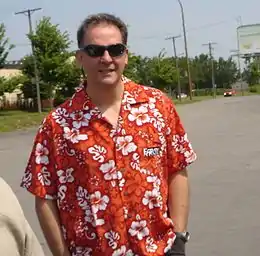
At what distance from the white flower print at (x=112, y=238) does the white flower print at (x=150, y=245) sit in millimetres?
135

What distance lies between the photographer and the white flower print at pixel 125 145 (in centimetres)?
298

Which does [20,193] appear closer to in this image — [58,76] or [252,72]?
[58,76]

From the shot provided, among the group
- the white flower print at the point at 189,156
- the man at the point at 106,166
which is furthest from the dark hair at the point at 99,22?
the white flower print at the point at 189,156

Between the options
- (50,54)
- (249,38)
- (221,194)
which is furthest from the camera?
(249,38)

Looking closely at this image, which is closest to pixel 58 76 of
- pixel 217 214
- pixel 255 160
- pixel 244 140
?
pixel 244 140

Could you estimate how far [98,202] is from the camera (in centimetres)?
296

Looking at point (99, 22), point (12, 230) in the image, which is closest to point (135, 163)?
point (99, 22)

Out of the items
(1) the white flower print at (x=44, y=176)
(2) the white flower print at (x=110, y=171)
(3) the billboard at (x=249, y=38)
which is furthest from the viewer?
(3) the billboard at (x=249, y=38)

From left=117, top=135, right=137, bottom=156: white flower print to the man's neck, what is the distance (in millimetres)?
187

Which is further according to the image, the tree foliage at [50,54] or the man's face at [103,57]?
the tree foliage at [50,54]

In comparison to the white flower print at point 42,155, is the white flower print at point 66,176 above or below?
below

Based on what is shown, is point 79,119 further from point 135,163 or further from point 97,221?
point 97,221

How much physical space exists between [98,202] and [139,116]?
0.42m

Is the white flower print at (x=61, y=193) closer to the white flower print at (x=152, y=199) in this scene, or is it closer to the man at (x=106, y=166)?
the man at (x=106, y=166)
